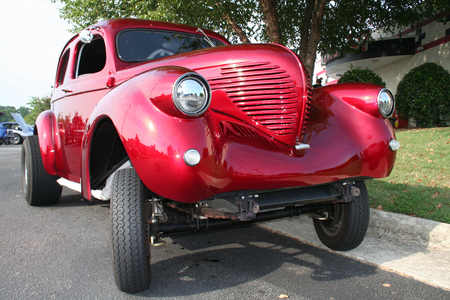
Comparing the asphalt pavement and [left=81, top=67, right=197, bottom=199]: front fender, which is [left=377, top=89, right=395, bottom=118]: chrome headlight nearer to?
the asphalt pavement

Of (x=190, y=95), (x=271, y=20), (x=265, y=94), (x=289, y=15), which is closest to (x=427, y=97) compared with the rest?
(x=289, y=15)

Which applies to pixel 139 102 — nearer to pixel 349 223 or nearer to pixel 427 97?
pixel 349 223

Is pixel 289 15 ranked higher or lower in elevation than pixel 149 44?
higher

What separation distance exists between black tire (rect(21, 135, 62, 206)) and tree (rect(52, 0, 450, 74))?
4313 millimetres

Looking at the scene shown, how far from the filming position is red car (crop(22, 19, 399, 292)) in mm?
2195

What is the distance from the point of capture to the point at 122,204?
93.1 inches

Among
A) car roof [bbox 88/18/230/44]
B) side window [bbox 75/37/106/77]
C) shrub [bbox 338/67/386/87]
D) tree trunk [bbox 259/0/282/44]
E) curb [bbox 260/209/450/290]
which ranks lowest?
curb [bbox 260/209/450/290]

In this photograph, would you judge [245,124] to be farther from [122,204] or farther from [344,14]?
[344,14]

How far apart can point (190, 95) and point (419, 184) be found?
153 inches

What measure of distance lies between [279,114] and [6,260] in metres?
2.43

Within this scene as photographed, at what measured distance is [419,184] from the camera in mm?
4934

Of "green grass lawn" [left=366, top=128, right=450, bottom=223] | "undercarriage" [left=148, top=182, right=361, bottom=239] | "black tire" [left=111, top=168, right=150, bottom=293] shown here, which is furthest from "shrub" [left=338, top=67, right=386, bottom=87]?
"black tire" [left=111, top=168, right=150, bottom=293]

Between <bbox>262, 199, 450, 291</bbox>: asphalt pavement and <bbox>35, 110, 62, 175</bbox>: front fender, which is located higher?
<bbox>35, 110, 62, 175</bbox>: front fender

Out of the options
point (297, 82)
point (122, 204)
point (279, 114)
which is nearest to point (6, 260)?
point (122, 204)
